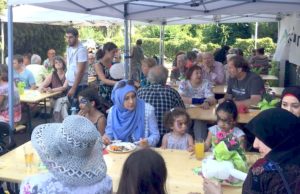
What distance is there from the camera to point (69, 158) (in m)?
1.89

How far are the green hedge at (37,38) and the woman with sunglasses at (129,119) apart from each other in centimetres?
1146

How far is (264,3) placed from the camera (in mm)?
5887

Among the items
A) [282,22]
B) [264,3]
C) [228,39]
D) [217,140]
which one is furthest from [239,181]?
[228,39]

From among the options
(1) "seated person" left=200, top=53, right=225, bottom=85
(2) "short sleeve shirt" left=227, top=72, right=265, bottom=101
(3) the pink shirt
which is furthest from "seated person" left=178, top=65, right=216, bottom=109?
(3) the pink shirt

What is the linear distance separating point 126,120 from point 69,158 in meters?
1.93

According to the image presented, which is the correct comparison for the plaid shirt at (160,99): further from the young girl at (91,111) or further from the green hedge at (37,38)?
the green hedge at (37,38)

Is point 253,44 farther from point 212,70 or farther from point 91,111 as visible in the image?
point 91,111

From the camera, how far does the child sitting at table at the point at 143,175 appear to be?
5.92ft

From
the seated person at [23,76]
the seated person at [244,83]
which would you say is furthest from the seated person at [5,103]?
the seated person at [244,83]

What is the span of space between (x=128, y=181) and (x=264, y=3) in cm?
474

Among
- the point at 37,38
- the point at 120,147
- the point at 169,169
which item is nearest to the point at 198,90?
the point at 120,147

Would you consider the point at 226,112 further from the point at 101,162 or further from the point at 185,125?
the point at 101,162

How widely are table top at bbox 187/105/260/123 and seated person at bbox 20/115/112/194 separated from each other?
275 centimetres

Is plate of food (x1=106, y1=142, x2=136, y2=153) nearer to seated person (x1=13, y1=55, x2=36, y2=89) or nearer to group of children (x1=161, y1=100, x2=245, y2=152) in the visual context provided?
group of children (x1=161, y1=100, x2=245, y2=152)
